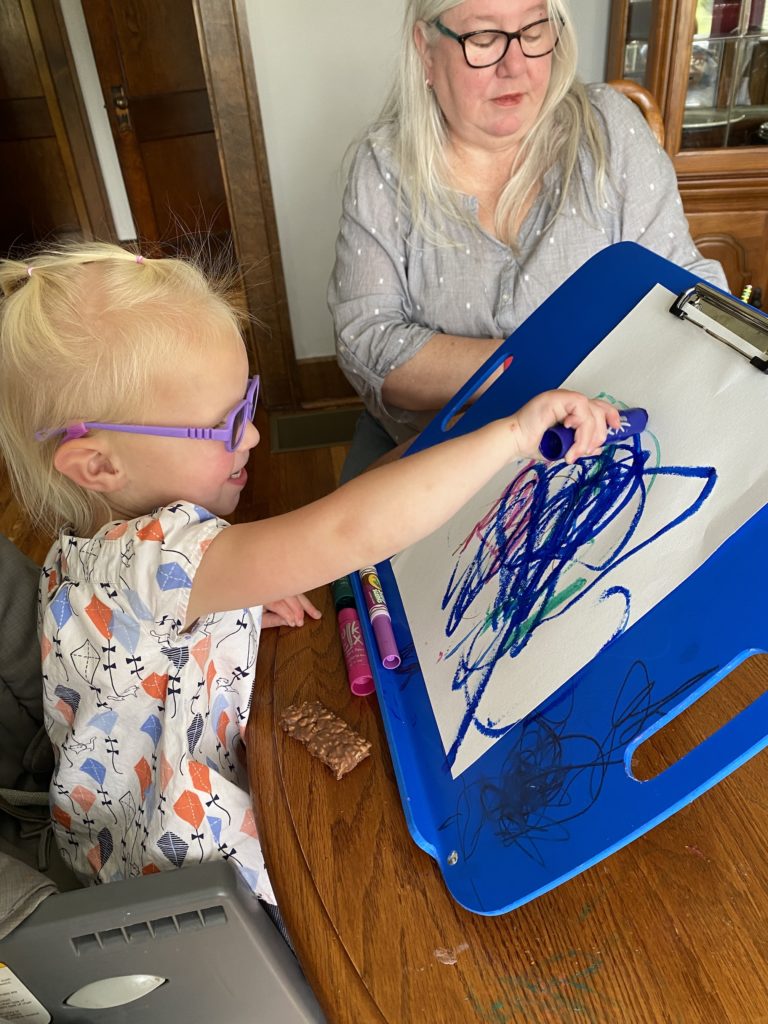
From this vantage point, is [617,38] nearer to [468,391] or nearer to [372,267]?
[372,267]

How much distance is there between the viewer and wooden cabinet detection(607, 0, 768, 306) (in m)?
1.99

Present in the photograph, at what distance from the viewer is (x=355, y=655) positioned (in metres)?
0.78

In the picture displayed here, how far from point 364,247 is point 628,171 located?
418 mm

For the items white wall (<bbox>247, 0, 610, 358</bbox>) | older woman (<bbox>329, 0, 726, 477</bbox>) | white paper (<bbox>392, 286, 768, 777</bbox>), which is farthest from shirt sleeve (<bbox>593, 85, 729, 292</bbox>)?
white wall (<bbox>247, 0, 610, 358</bbox>)

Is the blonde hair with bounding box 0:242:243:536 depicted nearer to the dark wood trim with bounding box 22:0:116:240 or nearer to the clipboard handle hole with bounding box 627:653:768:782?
the clipboard handle hole with bounding box 627:653:768:782

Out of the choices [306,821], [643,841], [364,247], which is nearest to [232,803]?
[306,821]

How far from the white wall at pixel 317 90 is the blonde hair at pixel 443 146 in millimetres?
940

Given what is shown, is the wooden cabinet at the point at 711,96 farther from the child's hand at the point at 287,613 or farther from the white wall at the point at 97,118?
the white wall at the point at 97,118

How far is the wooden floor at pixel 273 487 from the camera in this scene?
241cm

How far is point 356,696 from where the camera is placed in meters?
0.76

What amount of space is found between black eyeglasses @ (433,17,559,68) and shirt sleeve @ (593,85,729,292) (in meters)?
0.15

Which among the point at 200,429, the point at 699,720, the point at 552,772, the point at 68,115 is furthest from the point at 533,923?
the point at 68,115

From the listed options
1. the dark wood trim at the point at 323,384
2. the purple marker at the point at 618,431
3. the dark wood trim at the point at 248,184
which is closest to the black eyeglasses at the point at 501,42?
the purple marker at the point at 618,431

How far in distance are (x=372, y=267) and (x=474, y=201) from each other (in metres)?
0.19
